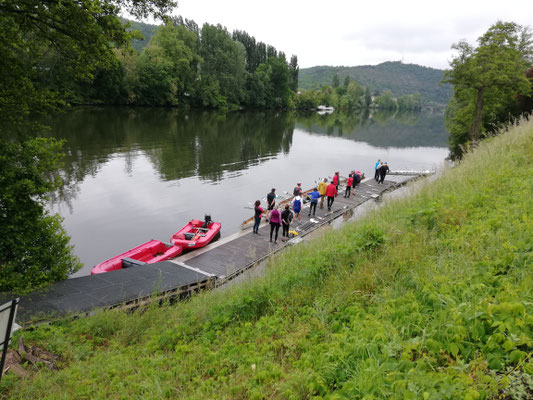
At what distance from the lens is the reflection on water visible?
55.4 feet

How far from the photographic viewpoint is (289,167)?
105 ft

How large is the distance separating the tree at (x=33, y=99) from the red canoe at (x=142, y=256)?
2.62 metres

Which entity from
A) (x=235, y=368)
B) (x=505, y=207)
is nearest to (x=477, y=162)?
(x=505, y=207)

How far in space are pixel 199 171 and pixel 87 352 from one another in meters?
22.4

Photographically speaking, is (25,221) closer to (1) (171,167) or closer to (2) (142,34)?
(2) (142,34)

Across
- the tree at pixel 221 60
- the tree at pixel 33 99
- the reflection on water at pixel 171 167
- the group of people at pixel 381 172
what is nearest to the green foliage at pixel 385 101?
the tree at pixel 221 60

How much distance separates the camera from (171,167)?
27406mm

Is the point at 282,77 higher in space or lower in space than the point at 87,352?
higher

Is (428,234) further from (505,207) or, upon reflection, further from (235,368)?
(235,368)

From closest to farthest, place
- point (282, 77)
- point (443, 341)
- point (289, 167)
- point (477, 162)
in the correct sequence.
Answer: point (443, 341)
point (477, 162)
point (289, 167)
point (282, 77)

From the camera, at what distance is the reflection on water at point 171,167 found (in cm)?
1689

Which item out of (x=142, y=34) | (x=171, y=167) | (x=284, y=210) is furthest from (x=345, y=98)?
(x=142, y=34)

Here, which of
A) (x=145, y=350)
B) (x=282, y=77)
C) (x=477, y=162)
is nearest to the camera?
(x=145, y=350)

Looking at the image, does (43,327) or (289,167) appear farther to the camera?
(289,167)
